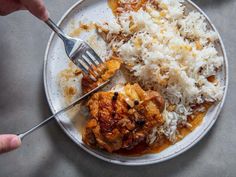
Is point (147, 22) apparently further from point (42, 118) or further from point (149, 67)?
point (42, 118)

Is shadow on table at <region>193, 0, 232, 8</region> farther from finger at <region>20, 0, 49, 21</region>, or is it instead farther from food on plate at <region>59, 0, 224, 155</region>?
finger at <region>20, 0, 49, 21</region>

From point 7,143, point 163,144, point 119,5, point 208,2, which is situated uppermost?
point 119,5

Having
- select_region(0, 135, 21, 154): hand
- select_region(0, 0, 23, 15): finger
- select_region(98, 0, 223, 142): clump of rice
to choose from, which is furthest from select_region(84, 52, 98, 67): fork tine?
select_region(0, 135, 21, 154): hand

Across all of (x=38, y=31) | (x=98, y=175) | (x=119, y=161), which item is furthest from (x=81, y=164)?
(x=38, y=31)

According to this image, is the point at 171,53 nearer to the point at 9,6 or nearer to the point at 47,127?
the point at 47,127

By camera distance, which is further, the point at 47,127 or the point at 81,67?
the point at 47,127

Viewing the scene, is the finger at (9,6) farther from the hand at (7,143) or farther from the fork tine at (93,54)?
the hand at (7,143)

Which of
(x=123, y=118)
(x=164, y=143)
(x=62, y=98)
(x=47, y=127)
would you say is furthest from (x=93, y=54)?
(x=164, y=143)
